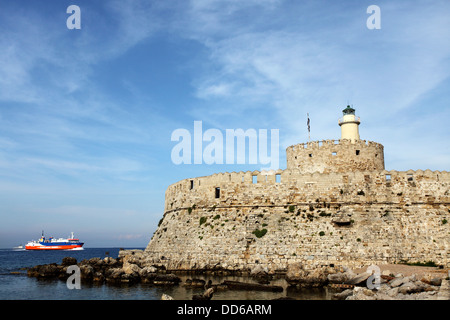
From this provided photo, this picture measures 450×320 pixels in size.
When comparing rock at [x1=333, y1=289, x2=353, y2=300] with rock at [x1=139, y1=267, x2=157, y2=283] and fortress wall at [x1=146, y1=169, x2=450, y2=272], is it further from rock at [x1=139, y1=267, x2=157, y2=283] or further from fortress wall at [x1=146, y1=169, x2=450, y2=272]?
rock at [x1=139, y1=267, x2=157, y2=283]

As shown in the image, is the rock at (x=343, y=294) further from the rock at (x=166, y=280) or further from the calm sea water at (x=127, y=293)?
the rock at (x=166, y=280)

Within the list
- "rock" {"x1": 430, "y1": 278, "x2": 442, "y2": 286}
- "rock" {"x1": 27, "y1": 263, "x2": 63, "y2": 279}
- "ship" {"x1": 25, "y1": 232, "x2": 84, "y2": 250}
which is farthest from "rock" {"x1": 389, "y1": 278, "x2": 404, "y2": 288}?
"ship" {"x1": 25, "y1": 232, "x2": 84, "y2": 250}

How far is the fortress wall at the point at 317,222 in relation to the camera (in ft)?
80.1

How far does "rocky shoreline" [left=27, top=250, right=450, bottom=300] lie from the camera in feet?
51.8

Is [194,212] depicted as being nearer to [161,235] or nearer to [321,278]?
[161,235]

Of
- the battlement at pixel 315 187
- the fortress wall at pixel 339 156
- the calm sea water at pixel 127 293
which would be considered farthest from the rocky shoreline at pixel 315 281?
the fortress wall at pixel 339 156

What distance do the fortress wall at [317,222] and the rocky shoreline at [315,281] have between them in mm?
1385

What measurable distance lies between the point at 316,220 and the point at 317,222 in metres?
0.18

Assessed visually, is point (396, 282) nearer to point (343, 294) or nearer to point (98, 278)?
point (343, 294)

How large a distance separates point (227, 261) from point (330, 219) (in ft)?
24.8

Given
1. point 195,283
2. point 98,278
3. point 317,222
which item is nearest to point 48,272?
point 98,278

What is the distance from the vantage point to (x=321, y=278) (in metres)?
20.9

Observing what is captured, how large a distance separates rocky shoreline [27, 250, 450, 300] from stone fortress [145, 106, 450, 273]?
1.34 meters
